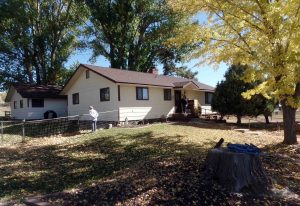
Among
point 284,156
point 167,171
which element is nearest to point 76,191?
point 167,171

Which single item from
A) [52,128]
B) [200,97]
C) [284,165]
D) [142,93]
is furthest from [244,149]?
[200,97]

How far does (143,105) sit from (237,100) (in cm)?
709

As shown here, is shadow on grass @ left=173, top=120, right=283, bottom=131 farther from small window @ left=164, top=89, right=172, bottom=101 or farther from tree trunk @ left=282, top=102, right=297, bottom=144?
tree trunk @ left=282, top=102, right=297, bottom=144

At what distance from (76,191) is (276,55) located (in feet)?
26.2

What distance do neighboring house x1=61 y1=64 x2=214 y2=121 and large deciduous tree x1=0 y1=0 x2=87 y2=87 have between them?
11.4 metres

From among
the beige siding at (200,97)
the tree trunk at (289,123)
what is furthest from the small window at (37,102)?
the tree trunk at (289,123)

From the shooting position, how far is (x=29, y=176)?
31.0 feet

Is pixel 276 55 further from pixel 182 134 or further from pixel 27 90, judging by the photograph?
pixel 27 90

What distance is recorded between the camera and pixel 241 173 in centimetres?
704

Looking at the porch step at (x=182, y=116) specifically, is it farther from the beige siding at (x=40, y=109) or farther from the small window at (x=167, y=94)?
the beige siding at (x=40, y=109)

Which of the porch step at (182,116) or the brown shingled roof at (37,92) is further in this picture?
the brown shingled roof at (37,92)

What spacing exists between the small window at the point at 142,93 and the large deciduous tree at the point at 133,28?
479 inches

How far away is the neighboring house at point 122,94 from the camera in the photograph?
22297 mm

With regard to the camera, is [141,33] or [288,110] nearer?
[288,110]
